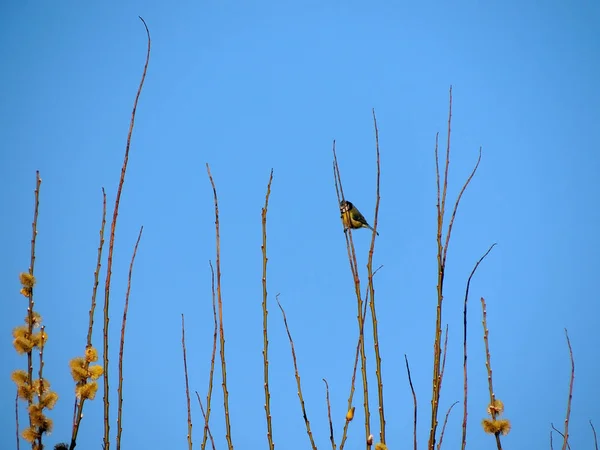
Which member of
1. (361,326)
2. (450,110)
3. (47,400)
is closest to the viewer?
(47,400)

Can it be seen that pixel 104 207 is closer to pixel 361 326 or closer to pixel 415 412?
pixel 361 326

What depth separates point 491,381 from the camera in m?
2.53

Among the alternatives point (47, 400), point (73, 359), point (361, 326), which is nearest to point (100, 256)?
point (73, 359)

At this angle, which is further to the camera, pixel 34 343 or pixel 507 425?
pixel 507 425

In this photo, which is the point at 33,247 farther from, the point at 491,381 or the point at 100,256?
the point at 491,381

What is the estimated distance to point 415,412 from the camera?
227 cm

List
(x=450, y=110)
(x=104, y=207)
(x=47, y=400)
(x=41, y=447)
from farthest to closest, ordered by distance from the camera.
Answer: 1. (x=450, y=110)
2. (x=104, y=207)
3. (x=47, y=400)
4. (x=41, y=447)

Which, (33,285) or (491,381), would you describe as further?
(491,381)

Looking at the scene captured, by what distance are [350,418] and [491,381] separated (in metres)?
0.60

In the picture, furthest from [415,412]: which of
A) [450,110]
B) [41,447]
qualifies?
[450,110]

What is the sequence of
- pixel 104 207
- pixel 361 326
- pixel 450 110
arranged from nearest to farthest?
pixel 361 326 < pixel 104 207 < pixel 450 110

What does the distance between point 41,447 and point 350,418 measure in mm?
1156

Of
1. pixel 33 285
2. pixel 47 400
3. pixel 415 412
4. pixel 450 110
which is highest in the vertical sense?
pixel 450 110

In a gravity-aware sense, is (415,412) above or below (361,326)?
below
